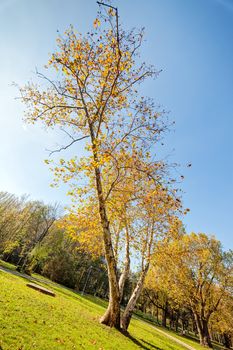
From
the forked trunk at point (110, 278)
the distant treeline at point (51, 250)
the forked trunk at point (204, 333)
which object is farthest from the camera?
the distant treeline at point (51, 250)

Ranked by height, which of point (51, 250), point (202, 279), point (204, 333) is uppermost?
point (202, 279)

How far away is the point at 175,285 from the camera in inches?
1115

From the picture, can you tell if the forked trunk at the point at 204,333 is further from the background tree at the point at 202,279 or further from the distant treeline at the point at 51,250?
the distant treeline at the point at 51,250

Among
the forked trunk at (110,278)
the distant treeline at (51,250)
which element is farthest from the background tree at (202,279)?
the forked trunk at (110,278)

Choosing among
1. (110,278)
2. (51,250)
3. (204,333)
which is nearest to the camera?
(110,278)

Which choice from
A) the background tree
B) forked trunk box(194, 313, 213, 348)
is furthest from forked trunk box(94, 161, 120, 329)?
forked trunk box(194, 313, 213, 348)

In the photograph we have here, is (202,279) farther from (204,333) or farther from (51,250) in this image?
(51,250)

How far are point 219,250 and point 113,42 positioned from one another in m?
32.3

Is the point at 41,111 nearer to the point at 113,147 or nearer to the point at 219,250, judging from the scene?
the point at 113,147

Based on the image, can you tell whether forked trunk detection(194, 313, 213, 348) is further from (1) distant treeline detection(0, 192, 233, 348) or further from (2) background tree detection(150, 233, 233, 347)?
(1) distant treeline detection(0, 192, 233, 348)

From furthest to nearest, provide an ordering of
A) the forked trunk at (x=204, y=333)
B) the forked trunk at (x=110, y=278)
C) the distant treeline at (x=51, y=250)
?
the distant treeline at (x=51, y=250) < the forked trunk at (x=204, y=333) < the forked trunk at (x=110, y=278)

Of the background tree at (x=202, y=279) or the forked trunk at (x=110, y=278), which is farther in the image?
the background tree at (x=202, y=279)

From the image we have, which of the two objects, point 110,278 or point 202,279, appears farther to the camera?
point 202,279

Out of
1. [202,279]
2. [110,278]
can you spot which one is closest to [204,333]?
[202,279]
